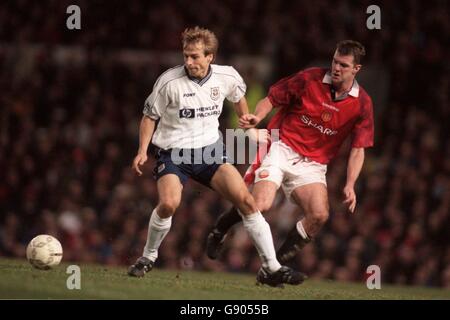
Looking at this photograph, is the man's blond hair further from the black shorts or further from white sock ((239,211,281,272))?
white sock ((239,211,281,272))

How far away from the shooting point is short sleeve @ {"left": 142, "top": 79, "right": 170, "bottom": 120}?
941 cm

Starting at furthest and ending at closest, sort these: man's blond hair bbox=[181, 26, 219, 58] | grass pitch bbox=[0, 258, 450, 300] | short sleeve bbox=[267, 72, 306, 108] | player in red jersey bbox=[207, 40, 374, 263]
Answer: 1. short sleeve bbox=[267, 72, 306, 108]
2. player in red jersey bbox=[207, 40, 374, 263]
3. man's blond hair bbox=[181, 26, 219, 58]
4. grass pitch bbox=[0, 258, 450, 300]

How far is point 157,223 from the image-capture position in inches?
377

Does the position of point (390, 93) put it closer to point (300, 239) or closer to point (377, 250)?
point (377, 250)

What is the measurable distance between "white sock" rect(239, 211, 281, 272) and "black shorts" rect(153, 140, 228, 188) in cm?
52

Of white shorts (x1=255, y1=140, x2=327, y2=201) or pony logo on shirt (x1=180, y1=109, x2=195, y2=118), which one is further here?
white shorts (x1=255, y1=140, x2=327, y2=201)

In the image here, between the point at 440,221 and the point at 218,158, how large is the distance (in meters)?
6.91

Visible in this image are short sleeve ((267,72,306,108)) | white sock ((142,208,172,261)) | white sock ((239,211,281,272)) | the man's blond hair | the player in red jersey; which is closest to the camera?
the man's blond hair

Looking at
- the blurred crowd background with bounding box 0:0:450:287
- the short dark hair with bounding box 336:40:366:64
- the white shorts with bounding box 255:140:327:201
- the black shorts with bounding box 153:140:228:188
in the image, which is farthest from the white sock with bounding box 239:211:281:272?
the blurred crowd background with bounding box 0:0:450:287

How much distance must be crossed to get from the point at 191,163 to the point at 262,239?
3.07 feet

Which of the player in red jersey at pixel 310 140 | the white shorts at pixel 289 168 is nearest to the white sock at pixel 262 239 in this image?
the player in red jersey at pixel 310 140

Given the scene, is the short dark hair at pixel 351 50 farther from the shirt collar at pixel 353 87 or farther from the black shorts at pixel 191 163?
the black shorts at pixel 191 163

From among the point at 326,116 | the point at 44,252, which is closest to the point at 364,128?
the point at 326,116
